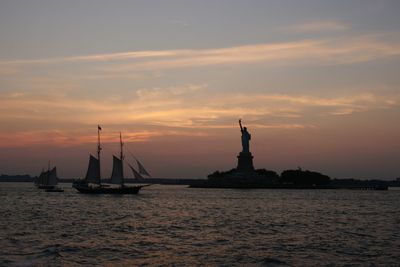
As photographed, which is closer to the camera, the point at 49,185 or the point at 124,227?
the point at 124,227

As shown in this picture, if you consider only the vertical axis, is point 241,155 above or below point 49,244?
above

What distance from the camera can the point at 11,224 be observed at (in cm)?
4466

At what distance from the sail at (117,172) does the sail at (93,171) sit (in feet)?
11.4

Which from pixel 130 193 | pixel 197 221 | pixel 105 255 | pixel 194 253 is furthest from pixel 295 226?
pixel 130 193

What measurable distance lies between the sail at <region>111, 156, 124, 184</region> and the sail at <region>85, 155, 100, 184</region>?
3464 millimetres

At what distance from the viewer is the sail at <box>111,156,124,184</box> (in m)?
104

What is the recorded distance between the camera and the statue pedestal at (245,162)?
167 meters

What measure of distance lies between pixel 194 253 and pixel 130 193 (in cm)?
8633

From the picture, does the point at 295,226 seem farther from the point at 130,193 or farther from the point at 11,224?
the point at 130,193

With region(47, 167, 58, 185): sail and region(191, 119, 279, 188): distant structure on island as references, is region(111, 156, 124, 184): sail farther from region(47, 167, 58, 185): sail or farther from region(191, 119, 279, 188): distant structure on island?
region(191, 119, 279, 188): distant structure on island

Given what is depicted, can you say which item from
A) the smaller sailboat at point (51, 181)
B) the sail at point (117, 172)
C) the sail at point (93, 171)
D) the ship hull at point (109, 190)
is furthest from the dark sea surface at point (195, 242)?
the smaller sailboat at point (51, 181)

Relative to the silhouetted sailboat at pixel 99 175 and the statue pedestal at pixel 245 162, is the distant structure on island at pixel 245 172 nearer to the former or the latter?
the statue pedestal at pixel 245 162

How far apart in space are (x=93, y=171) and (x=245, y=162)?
241 feet

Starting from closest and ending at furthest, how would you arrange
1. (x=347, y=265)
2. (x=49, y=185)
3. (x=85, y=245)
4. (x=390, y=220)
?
1. (x=347, y=265)
2. (x=85, y=245)
3. (x=390, y=220)
4. (x=49, y=185)
